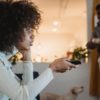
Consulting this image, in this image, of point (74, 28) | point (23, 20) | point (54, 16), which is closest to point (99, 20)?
point (23, 20)

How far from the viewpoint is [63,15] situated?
6270mm

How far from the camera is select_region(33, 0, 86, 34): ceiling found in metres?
4.97

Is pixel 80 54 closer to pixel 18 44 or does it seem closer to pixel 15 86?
pixel 18 44

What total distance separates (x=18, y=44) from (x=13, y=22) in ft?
0.29

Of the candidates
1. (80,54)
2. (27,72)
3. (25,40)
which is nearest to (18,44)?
(25,40)

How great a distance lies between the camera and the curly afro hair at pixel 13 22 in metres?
0.96

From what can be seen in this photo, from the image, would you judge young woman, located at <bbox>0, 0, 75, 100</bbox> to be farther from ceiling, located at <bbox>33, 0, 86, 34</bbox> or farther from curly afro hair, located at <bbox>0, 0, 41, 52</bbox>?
ceiling, located at <bbox>33, 0, 86, 34</bbox>

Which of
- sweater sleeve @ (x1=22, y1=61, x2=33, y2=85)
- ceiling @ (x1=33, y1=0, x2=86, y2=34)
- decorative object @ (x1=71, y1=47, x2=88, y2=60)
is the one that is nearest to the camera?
sweater sleeve @ (x1=22, y1=61, x2=33, y2=85)

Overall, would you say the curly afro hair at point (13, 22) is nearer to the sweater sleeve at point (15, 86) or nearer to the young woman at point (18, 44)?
the young woman at point (18, 44)

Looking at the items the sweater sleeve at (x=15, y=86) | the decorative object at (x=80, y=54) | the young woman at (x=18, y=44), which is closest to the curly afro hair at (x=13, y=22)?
the young woman at (x=18, y=44)

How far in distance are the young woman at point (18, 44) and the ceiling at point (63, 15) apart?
3.00 meters

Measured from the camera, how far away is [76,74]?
361cm

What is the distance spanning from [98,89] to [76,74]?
48 cm

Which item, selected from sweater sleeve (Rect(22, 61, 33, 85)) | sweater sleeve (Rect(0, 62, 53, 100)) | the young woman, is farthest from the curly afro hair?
sweater sleeve (Rect(22, 61, 33, 85))
